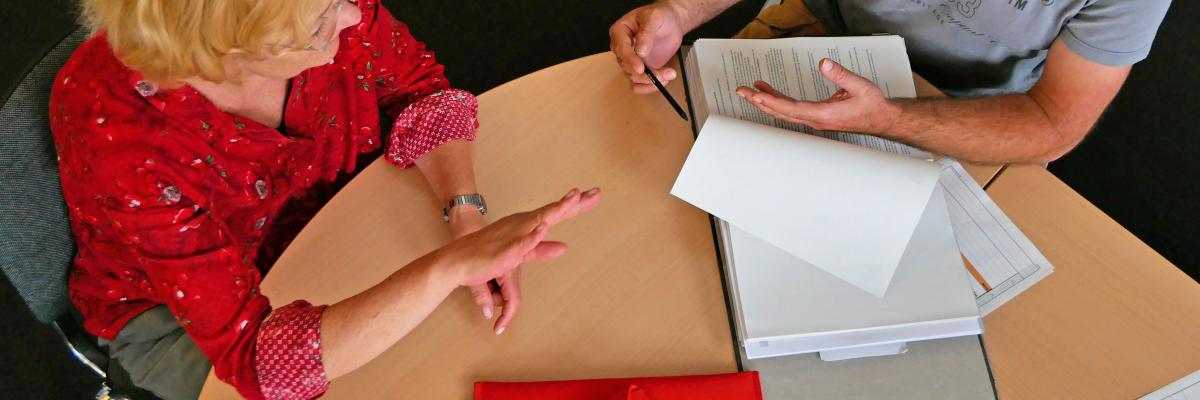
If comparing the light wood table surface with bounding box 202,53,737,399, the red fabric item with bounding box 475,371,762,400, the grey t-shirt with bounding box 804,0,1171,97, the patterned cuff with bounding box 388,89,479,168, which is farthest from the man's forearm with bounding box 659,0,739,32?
the red fabric item with bounding box 475,371,762,400

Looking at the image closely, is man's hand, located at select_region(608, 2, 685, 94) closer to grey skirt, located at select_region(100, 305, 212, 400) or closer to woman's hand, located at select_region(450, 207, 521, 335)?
woman's hand, located at select_region(450, 207, 521, 335)

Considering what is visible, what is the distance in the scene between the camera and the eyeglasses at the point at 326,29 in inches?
36.6

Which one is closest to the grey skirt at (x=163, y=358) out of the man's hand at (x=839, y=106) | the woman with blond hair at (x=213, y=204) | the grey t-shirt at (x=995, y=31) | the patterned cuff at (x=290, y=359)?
the woman with blond hair at (x=213, y=204)

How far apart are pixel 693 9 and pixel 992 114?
1.55 ft

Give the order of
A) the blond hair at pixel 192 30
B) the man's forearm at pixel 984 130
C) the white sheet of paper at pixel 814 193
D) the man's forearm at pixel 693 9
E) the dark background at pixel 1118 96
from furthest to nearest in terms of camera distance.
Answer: the dark background at pixel 1118 96, the man's forearm at pixel 693 9, the man's forearm at pixel 984 130, the white sheet of paper at pixel 814 193, the blond hair at pixel 192 30

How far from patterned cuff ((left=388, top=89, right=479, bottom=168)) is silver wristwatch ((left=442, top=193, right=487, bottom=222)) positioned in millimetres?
89

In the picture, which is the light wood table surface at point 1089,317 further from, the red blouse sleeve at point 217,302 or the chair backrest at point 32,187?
the chair backrest at point 32,187

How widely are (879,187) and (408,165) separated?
2.11 ft

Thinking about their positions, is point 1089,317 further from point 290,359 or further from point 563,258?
point 290,359

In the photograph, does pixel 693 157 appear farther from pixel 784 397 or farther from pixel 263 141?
pixel 263 141

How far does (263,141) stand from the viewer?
3.45ft

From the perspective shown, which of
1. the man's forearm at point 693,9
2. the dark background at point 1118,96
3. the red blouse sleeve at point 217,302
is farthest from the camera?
the dark background at point 1118,96

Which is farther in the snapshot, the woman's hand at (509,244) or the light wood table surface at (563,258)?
the light wood table surface at (563,258)

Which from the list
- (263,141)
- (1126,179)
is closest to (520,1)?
(263,141)
